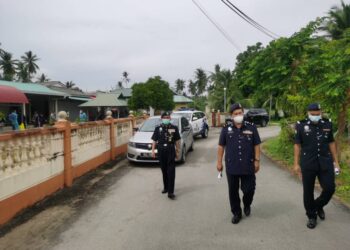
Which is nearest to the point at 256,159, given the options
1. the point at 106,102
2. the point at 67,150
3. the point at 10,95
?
the point at 67,150

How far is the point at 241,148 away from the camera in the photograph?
539 centimetres

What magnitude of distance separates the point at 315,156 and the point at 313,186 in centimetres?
46

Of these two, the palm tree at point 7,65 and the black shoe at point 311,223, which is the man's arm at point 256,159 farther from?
the palm tree at point 7,65

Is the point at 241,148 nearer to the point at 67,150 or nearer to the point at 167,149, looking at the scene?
the point at 167,149

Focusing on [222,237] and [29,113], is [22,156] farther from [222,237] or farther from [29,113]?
[29,113]

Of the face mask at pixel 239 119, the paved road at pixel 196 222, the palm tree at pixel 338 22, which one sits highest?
the palm tree at pixel 338 22

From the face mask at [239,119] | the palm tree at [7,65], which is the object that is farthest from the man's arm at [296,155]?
the palm tree at [7,65]

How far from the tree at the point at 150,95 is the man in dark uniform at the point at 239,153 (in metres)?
32.2

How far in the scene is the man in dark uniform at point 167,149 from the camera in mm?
7180

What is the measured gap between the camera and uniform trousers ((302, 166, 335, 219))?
514 centimetres

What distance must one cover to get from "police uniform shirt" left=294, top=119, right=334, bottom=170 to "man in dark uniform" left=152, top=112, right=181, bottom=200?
106 inches

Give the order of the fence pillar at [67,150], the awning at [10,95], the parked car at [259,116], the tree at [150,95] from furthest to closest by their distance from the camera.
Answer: the tree at [150,95]
the parked car at [259,116]
the awning at [10,95]
the fence pillar at [67,150]

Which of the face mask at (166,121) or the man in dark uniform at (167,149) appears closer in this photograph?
the man in dark uniform at (167,149)

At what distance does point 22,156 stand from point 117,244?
8.91 feet
